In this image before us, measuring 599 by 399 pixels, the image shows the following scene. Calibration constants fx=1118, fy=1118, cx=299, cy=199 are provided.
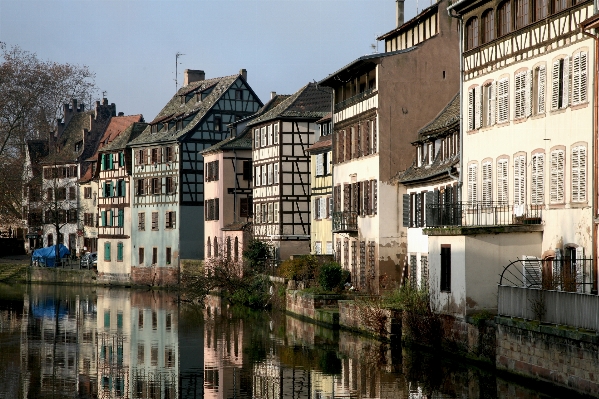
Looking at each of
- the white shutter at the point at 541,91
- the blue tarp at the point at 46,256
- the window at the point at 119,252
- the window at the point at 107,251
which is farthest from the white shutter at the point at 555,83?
the blue tarp at the point at 46,256

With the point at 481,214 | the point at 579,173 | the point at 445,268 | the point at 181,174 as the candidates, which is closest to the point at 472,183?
the point at 481,214

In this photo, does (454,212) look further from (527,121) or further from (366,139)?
(366,139)

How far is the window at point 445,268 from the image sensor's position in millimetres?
29781

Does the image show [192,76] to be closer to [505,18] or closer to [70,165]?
[70,165]

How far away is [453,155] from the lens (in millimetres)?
35438

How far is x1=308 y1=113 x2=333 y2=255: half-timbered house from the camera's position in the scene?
166 ft

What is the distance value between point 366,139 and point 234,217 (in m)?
21.1

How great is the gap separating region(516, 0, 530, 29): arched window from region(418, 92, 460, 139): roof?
5.78 metres

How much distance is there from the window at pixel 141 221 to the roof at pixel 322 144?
21187 mm

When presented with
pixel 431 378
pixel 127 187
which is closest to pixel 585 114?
pixel 431 378

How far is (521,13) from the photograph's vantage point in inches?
1156

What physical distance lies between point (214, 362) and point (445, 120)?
12.7m

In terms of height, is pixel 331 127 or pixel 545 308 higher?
pixel 331 127

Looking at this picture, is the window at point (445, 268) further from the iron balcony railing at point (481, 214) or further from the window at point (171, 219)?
the window at point (171, 219)
